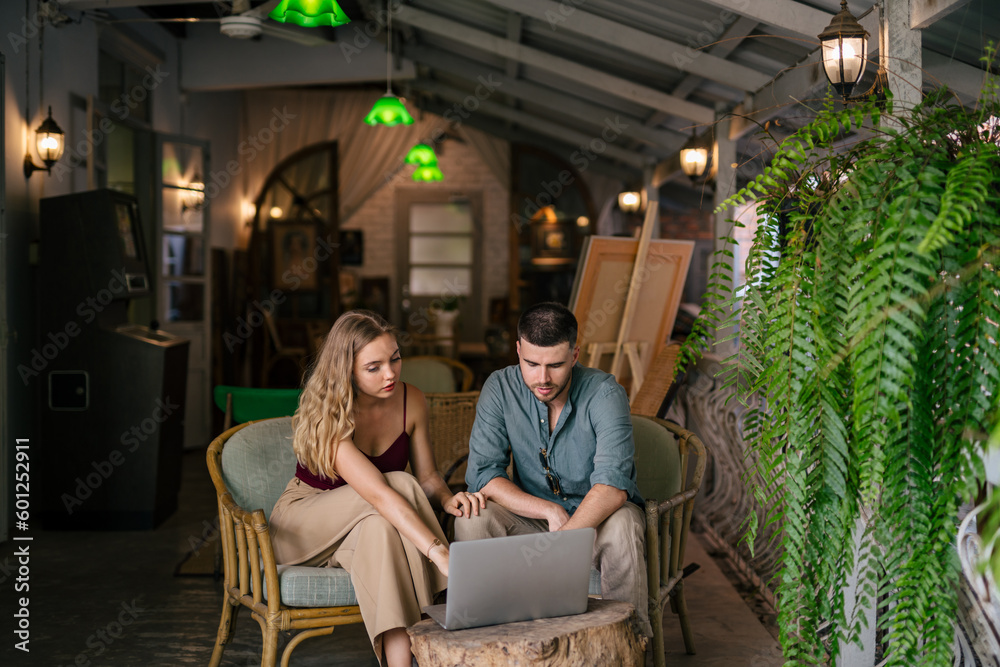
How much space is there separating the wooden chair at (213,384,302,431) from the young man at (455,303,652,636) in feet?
4.61

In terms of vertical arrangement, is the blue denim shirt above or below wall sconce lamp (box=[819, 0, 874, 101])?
below

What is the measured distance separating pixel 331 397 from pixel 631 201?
6.93 m

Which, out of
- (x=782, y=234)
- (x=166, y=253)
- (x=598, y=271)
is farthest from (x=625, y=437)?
(x=166, y=253)

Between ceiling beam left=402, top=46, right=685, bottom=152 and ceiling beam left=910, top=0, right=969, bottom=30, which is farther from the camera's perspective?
ceiling beam left=402, top=46, right=685, bottom=152

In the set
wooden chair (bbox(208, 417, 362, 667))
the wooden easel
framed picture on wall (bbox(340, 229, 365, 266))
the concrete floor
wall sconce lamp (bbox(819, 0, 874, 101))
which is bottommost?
the concrete floor

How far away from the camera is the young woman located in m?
2.44

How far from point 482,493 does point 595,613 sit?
0.67 meters

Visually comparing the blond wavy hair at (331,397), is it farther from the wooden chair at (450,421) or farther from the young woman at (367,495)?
the wooden chair at (450,421)

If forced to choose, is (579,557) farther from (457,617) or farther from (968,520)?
(968,520)

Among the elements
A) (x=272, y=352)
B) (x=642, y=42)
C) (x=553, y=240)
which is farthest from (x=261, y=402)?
(x=553, y=240)

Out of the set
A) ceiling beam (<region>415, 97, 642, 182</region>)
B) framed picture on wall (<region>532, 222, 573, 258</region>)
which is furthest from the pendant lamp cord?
framed picture on wall (<region>532, 222, 573, 258</region>)

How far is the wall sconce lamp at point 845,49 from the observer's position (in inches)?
129

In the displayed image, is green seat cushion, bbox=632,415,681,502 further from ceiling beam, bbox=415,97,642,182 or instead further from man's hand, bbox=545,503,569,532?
ceiling beam, bbox=415,97,642,182

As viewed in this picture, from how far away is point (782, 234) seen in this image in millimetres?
2098
